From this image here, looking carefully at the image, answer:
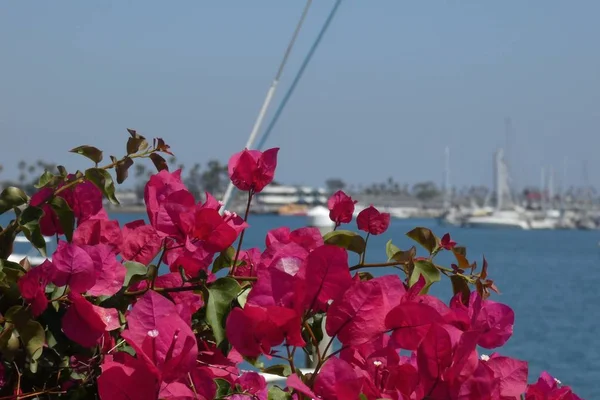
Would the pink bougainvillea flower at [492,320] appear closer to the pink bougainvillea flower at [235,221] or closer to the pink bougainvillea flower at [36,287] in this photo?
the pink bougainvillea flower at [235,221]

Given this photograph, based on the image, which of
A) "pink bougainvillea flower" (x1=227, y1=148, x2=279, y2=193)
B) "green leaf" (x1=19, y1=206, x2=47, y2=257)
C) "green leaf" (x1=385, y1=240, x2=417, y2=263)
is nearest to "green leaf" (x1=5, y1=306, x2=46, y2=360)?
"green leaf" (x1=19, y1=206, x2=47, y2=257)

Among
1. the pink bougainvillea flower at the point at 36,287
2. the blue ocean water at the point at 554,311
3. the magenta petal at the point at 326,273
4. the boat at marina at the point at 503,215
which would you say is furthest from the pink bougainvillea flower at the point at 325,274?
the boat at marina at the point at 503,215

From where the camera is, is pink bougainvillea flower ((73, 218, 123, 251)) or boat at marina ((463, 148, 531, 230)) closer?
pink bougainvillea flower ((73, 218, 123, 251))

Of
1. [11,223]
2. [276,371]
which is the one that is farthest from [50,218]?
[276,371]

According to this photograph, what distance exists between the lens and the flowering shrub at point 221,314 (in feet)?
2.35

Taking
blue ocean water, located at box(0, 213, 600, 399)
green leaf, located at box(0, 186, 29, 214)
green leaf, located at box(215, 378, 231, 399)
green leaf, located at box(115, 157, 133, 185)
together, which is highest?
green leaf, located at box(115, 157, 133, 185)

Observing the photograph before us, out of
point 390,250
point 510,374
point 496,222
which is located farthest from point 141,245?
point 496,222

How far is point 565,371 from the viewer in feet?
40.9

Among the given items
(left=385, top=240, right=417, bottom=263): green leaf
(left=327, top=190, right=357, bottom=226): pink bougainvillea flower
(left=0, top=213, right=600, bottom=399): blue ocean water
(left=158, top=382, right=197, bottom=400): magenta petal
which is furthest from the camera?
(left=0, top=213, right=600, bottom=399): blue ocean water

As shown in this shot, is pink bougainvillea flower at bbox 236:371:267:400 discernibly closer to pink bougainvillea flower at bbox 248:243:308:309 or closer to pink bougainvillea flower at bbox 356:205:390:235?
pink bougainvillea flower at bbox 248:243:308:309

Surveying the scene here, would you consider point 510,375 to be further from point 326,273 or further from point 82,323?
point 82,323

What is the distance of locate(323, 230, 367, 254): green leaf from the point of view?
92 cm

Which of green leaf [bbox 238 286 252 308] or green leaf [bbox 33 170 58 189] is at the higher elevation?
green leaf [bbox 33 170 58 189]

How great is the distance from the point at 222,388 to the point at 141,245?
0.23 metres
